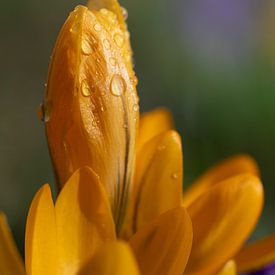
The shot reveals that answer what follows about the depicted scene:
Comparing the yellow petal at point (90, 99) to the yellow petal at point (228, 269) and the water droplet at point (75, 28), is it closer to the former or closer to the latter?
the water droplet at point (75, 28)

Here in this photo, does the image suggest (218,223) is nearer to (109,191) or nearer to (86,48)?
(109,191)

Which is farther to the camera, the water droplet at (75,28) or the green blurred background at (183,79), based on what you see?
the green blurred background at (183,79)

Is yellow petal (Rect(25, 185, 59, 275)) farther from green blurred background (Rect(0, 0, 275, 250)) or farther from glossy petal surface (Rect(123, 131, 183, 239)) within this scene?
green blurred background (Rect(0, 0, 275, 250))

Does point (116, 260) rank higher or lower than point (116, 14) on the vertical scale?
lower

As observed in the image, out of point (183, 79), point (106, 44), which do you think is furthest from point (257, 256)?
point (183, 79)

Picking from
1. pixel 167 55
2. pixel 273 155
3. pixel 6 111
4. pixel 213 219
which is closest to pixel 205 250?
pixel 213 219

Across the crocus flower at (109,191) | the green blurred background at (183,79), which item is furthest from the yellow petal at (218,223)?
the green blurred background at (183,79)

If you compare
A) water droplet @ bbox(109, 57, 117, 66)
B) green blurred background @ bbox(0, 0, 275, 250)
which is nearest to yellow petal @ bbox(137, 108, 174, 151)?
water droplet @ bbox(109, 57, 117, 66)

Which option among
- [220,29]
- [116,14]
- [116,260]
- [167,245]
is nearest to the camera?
[116,260]
